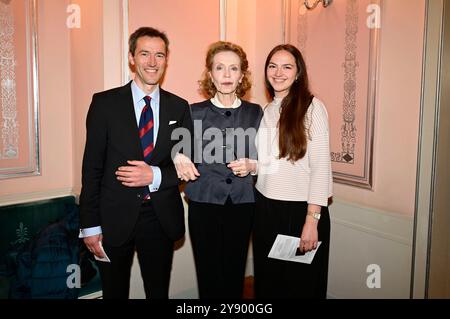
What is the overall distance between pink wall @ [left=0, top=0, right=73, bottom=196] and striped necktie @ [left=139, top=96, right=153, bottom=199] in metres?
1.19

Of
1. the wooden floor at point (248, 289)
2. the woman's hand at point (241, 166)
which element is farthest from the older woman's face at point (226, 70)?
the wooden floor at point (248, 289)

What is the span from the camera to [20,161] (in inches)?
109

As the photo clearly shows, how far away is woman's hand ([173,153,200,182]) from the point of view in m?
2.10

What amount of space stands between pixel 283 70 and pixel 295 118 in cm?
29

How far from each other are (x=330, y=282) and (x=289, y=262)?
89cm

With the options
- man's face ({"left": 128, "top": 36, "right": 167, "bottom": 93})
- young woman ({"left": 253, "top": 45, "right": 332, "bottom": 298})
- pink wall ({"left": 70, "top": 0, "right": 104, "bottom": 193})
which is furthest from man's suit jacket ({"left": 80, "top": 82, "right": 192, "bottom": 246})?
pink wall ({"left": 70, "top": 0, "right": 104, "bottom": 193})

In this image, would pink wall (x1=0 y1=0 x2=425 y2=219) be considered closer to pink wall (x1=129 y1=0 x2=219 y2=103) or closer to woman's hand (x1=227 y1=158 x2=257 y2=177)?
pink wall (x1=129 y1=0 x2=219 y2=103)

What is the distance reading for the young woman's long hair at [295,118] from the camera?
2053 millimetres

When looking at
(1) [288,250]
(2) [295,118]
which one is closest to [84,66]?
(2) [295,118]

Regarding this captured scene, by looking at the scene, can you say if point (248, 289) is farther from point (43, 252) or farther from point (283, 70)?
point (283, 70)

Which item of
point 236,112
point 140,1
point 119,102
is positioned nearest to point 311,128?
point 236,112

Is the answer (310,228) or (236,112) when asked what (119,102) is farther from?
(310,228)

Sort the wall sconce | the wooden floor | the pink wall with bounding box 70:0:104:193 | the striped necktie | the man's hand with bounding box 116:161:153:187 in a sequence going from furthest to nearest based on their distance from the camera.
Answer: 1. the wooden floor
2. the wall sconce
3. the pink wall with bounding box 70:0:104:193
4. the striped necktie
5. the man's hand with bounding box 116:161:153:187

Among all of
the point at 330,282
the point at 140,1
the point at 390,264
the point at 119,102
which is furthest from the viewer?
the point at 330,282
